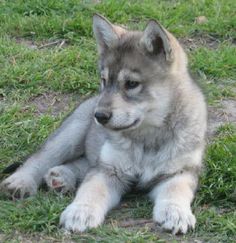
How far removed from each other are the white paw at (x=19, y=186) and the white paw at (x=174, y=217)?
958 millimetres

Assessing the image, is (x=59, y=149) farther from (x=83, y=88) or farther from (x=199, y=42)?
(x=199, y=42)

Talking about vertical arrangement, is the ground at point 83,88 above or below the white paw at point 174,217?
below

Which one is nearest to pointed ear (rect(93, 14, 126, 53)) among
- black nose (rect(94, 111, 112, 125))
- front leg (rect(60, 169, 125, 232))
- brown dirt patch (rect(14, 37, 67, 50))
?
black nose (rect(94, 111, 112, 125))

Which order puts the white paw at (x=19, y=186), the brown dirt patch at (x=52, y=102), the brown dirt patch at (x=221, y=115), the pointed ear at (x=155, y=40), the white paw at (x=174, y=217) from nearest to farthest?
1. the white paw at (x=174, y=217)
2. the pointed ear at (x=155, y=40)
3. the white paw at (x=19, y=186)
4. the brown dirt patch at (x=221, y=115)
5. the brown dirt patch at (x=52, y=102)

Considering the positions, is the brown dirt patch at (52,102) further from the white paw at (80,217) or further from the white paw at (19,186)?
the white paw at (80,217)

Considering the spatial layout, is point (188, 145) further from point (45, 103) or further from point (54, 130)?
point (45, 103)

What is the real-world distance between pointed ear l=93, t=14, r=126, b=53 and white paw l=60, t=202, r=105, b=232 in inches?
45.6

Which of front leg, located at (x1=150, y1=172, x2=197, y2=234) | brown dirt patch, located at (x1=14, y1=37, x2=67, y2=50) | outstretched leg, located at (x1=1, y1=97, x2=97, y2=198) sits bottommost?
brown dirt patch, located at (x1=14, y1=37, x2=67, y2=50)

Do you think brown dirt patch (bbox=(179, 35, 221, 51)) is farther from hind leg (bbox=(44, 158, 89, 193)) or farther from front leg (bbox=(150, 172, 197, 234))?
front leg (bbox=(150, 172, 197, 234))

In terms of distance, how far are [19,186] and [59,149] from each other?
1.94 feet

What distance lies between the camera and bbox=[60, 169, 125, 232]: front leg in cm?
473

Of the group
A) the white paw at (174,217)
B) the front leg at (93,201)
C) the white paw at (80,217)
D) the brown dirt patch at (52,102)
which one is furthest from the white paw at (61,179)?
the brown dirt patch at (52,102)

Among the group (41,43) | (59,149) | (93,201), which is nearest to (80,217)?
(93,201)

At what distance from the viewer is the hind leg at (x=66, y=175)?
5.38 meters
